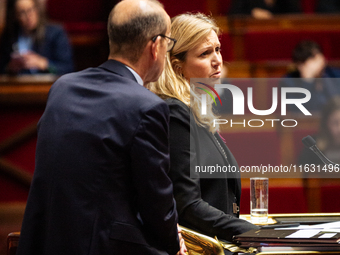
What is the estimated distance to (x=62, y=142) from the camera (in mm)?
972

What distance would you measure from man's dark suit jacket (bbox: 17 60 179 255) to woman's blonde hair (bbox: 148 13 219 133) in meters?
0.37

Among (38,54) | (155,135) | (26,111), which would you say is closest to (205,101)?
(155,135)

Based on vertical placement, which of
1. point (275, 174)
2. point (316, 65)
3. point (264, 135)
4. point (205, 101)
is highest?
point (205, 101)

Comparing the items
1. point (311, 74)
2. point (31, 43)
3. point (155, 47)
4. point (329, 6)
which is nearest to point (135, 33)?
point (155, 47)

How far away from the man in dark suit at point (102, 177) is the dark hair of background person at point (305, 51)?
97.7 inches

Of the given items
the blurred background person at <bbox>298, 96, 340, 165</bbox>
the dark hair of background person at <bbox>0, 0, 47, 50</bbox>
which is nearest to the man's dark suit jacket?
the blurred background person at <bbox>298, 96, 340, 165</bbox>

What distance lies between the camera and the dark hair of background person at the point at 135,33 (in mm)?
1048

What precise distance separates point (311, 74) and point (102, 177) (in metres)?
2.61

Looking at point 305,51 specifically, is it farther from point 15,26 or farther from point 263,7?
point 15,26

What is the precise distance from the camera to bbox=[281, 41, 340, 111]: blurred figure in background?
316 cm

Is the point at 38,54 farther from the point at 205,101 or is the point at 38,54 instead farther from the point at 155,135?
the point at 155,135

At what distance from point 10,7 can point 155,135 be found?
99.9 inches

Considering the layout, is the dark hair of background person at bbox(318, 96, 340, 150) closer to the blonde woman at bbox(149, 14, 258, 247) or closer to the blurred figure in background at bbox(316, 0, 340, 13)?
the blonde woman at bbox(149, 14, 258, 247)

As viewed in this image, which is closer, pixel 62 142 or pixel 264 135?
pixel 62 142
